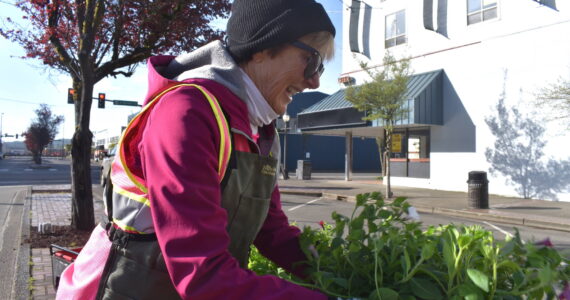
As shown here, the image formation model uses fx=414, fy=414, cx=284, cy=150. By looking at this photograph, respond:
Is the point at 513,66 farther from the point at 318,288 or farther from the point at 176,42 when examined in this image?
the point at 318,288

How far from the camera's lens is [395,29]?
18406 millimetres

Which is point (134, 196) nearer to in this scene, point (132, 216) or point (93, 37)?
point (132, 216)

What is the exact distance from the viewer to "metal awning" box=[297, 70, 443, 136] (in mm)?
15805

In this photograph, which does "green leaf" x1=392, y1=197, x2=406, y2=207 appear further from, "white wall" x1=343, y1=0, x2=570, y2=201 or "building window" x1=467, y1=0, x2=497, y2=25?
"building window" x1=467, y1=0, x2=497, y2=25

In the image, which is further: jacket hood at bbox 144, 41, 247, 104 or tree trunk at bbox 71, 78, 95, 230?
tree trunk at bbox 71, 78, 95, 230

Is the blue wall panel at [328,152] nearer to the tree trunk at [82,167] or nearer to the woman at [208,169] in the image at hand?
the tree trunk at [82,167]

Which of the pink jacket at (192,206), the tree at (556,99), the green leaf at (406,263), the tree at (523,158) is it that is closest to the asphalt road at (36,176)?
the tree at (523,158)

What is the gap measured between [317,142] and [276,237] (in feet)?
128

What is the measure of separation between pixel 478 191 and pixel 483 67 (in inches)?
229

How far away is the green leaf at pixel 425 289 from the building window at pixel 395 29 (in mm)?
18525

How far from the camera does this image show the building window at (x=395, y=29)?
18.1 metres

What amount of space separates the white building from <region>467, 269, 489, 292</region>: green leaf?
14.8m

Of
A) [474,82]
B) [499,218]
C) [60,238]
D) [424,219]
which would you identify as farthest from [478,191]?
[60,238]

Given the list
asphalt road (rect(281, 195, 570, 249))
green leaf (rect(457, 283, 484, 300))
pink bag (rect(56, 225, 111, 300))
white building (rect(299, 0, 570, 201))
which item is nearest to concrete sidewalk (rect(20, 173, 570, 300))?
asphalt road (rect(281, 195, 570, 249))
